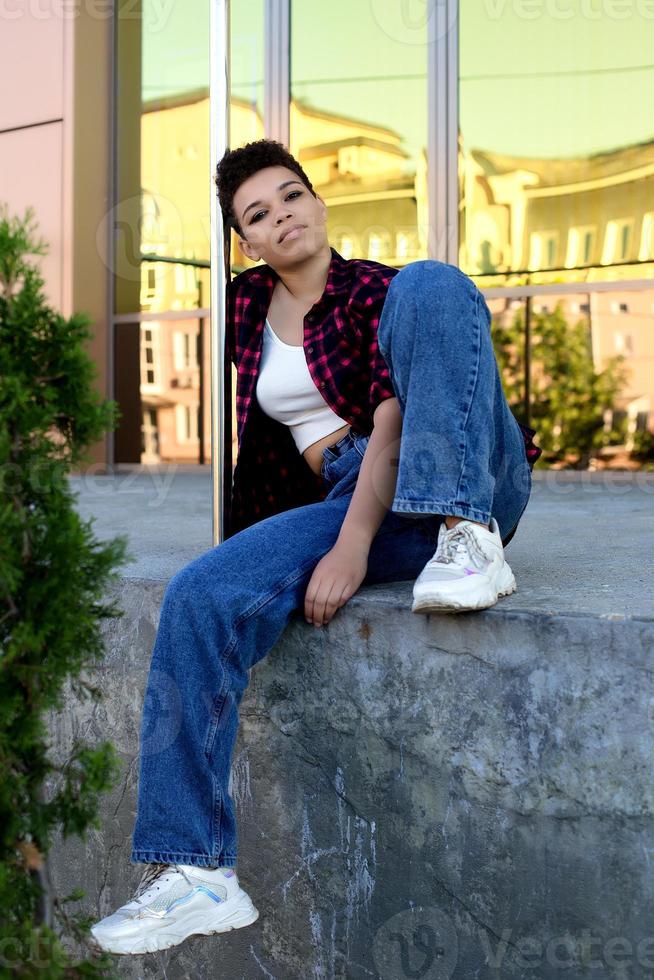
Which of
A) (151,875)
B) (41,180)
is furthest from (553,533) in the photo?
(41,180)

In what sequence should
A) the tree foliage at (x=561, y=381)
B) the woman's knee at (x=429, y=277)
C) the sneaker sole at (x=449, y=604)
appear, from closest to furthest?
the sneaker sole at (x=449, y=604), the woman's knee at (x=429, y=277), the tree foliage at (x=561, y=381)

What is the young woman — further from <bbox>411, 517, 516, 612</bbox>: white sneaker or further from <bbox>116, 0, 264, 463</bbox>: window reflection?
<bbox>116, 0, 264, 463</bbox>: window reflection

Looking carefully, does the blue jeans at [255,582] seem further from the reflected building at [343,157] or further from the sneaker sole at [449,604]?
the reflected building at [343,157]

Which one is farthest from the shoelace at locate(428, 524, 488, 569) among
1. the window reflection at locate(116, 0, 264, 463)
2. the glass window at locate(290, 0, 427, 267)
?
the window reflection at locate(116, 0, 264, 463)

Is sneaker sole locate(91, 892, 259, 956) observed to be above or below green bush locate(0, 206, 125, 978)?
below

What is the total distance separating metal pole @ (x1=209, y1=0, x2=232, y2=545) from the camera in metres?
2.08

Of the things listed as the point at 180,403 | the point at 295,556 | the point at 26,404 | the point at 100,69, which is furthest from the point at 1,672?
the point at 100,69

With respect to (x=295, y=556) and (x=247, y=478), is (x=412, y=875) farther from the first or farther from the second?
(x=247, y=478)

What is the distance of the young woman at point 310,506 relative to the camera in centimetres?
161

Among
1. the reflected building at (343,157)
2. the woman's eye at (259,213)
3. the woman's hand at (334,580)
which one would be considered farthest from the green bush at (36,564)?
the reflected building at (343,157)

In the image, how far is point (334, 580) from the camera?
1.75 m

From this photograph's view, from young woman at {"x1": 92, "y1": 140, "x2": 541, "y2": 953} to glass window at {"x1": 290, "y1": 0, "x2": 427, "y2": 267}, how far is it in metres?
3.33

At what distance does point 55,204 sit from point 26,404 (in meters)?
4.86

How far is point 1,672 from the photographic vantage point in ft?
4.08
